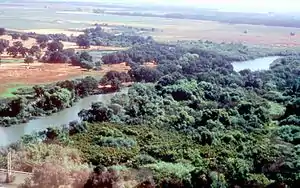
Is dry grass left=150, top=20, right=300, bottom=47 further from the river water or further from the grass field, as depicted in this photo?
the river water

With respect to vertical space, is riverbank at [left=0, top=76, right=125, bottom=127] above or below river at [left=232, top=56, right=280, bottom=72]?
above

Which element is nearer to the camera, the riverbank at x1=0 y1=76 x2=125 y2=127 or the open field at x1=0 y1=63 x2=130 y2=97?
the riverbank at x1=0 y1=76 x2=125 y2=127

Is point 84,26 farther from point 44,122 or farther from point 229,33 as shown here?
point 44,122

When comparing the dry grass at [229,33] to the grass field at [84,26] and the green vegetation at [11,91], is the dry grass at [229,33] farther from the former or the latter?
the green vegetation at [11,91]

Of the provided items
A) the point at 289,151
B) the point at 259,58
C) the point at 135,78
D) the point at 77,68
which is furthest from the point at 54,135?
Result: the point at 259,58

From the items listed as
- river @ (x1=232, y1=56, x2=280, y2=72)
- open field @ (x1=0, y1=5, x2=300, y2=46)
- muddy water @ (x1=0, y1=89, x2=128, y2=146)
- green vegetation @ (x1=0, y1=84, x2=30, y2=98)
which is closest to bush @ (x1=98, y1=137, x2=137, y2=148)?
muddy water @ (x1=0, y1=89, x2=128, y2=146)

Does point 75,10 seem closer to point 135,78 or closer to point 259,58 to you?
point 259,58
